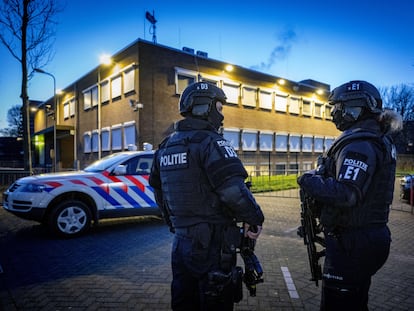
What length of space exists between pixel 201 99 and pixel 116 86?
18.1 m

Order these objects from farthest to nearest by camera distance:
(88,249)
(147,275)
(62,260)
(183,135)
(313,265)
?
(88,249) → (62,260) → (147,275) → (313,265) → (183,135)

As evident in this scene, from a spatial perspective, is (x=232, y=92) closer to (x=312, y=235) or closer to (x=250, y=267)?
(x=312, y=235)

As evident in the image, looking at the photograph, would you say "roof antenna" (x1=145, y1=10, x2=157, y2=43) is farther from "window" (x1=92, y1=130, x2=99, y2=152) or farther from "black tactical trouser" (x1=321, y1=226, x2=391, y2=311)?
"black tactical trouser" (x1=321, y1=226, x2=391, y2=311)

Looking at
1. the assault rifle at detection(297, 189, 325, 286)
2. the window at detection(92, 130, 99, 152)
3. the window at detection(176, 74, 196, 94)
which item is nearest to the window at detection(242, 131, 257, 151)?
the window at detection(176, 74, 196, 94)

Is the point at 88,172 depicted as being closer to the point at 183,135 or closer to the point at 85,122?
the point at 183,135

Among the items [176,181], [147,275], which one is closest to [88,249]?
[147,275]

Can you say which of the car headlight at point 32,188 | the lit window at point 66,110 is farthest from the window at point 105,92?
the car headlight at point 32,188

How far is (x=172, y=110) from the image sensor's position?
1750 cm

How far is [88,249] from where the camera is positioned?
5.01 meters

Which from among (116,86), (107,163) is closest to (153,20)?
(116,86)

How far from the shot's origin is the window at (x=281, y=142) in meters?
24.1

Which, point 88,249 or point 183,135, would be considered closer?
point 183,135

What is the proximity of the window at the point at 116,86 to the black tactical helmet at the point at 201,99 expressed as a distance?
1723cm

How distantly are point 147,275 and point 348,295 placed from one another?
8.94 ft
